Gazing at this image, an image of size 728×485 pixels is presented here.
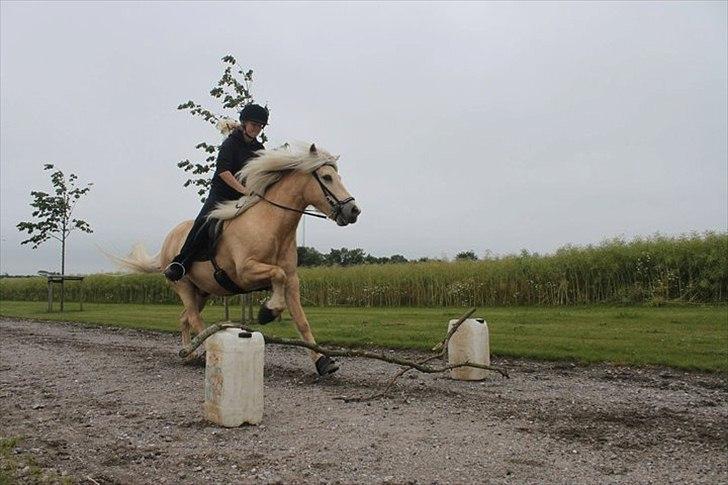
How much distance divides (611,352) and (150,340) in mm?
8072

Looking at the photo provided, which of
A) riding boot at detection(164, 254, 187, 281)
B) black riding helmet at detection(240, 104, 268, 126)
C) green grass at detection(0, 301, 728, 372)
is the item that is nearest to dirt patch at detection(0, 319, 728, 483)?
green grass at detection(0, 301, 728, 372)

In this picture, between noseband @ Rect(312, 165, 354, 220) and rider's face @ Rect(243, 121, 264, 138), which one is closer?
noseband @ Rect(312, 165, 354, 220)

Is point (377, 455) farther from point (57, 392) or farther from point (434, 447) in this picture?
point (57, 392)

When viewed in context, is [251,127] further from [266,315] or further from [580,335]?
[580,335]

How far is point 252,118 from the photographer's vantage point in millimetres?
7379

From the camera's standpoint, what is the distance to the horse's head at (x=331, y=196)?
6102 mm

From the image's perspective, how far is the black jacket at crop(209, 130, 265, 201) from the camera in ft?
23.5

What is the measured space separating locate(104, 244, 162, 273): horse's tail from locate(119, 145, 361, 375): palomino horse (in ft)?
8.21

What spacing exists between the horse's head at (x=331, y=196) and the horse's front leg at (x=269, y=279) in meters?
0.78

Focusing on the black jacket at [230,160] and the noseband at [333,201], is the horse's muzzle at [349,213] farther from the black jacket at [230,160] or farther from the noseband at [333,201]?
the black jacket at [230,160]

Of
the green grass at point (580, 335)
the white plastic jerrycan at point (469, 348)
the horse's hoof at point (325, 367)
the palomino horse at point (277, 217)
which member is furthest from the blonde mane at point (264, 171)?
the green grass at point (580, 335)

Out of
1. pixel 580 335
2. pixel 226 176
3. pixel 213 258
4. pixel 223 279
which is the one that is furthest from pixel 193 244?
pixel 580 335

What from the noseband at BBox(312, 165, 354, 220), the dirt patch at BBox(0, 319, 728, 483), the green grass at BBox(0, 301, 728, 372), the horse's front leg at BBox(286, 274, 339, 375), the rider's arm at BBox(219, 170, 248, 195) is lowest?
the dirt patch at BBox(0, 319, 728, 483)

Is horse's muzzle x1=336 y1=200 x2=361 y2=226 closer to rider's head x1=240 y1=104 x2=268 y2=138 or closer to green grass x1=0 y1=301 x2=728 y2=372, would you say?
rider's head x1=240 y1=104 x2=268 y2=138
